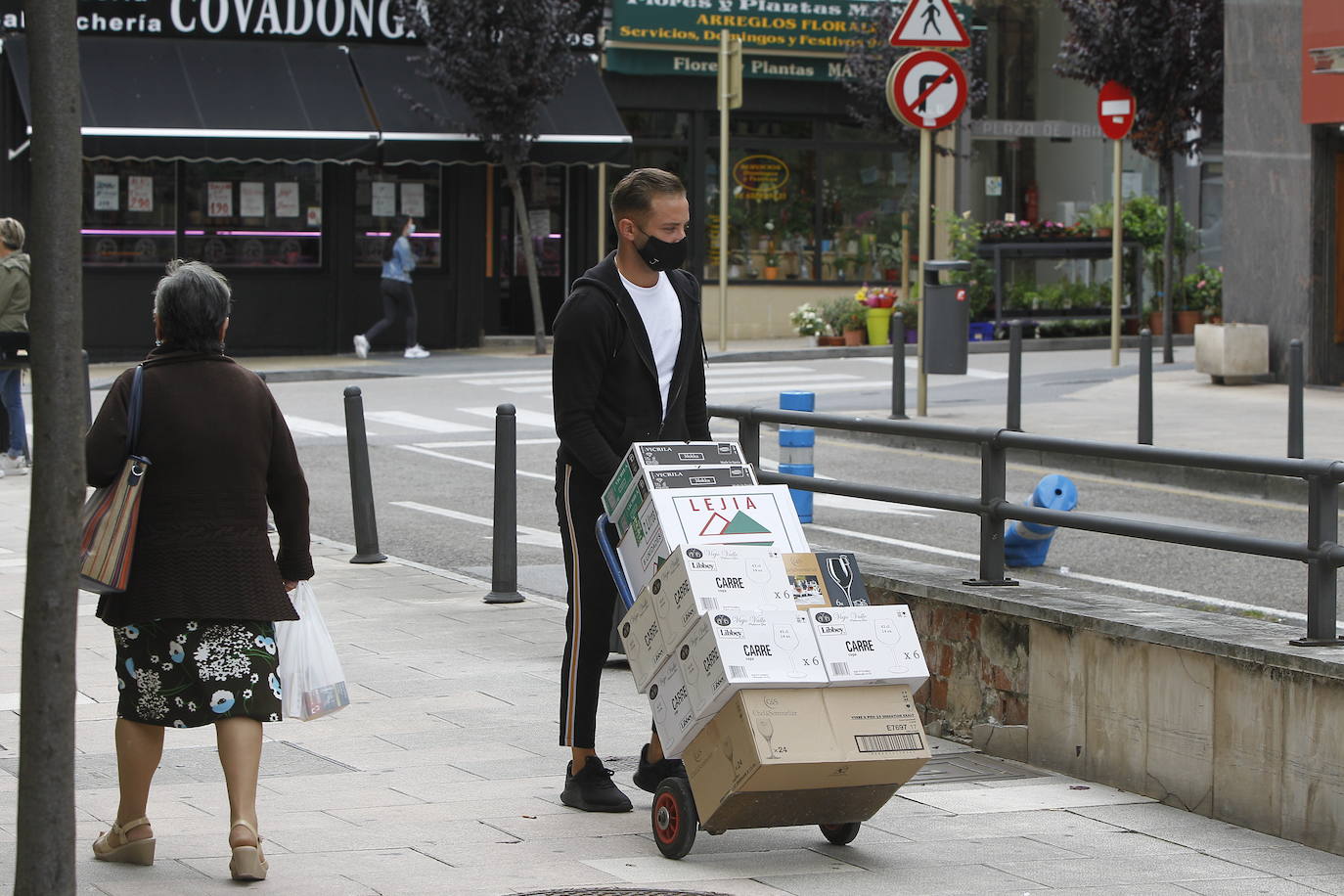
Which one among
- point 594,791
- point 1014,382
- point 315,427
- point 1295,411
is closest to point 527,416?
point 315,427

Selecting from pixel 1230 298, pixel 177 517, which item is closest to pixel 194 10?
pixel 1230 298

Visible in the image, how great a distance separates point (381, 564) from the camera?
10531 millimetres

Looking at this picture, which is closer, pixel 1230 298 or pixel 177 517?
pixel 177 517

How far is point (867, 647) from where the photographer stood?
16.2 ft

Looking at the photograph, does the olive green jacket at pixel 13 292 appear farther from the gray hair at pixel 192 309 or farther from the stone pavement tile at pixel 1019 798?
the stone pavement tile at pixel 1019 798

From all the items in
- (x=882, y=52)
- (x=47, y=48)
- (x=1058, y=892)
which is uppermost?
(x=882, y=52)

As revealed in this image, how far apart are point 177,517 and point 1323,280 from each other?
16.1m

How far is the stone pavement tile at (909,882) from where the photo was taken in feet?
15.6

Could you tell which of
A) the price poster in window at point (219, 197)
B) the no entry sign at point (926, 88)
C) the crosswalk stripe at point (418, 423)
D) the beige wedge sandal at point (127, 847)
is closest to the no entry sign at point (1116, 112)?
the no entry sign at point (926, 88)

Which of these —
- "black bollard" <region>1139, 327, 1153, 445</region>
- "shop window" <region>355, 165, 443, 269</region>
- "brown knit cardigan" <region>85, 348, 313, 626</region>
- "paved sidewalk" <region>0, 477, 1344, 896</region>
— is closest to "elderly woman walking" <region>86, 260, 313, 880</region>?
"brown knit cardigan" <region>85, 348, 313, 626</region>

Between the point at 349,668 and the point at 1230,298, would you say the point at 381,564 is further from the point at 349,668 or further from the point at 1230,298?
the point at 1230,298

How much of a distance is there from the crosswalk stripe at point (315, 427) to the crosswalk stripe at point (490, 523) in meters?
3.72

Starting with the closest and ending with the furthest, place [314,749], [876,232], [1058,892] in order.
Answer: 1. [1058,892]
2. [314,749]
3. [876,232]

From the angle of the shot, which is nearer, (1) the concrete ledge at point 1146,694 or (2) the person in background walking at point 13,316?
(1) the concrete ledge at point 1146,694
